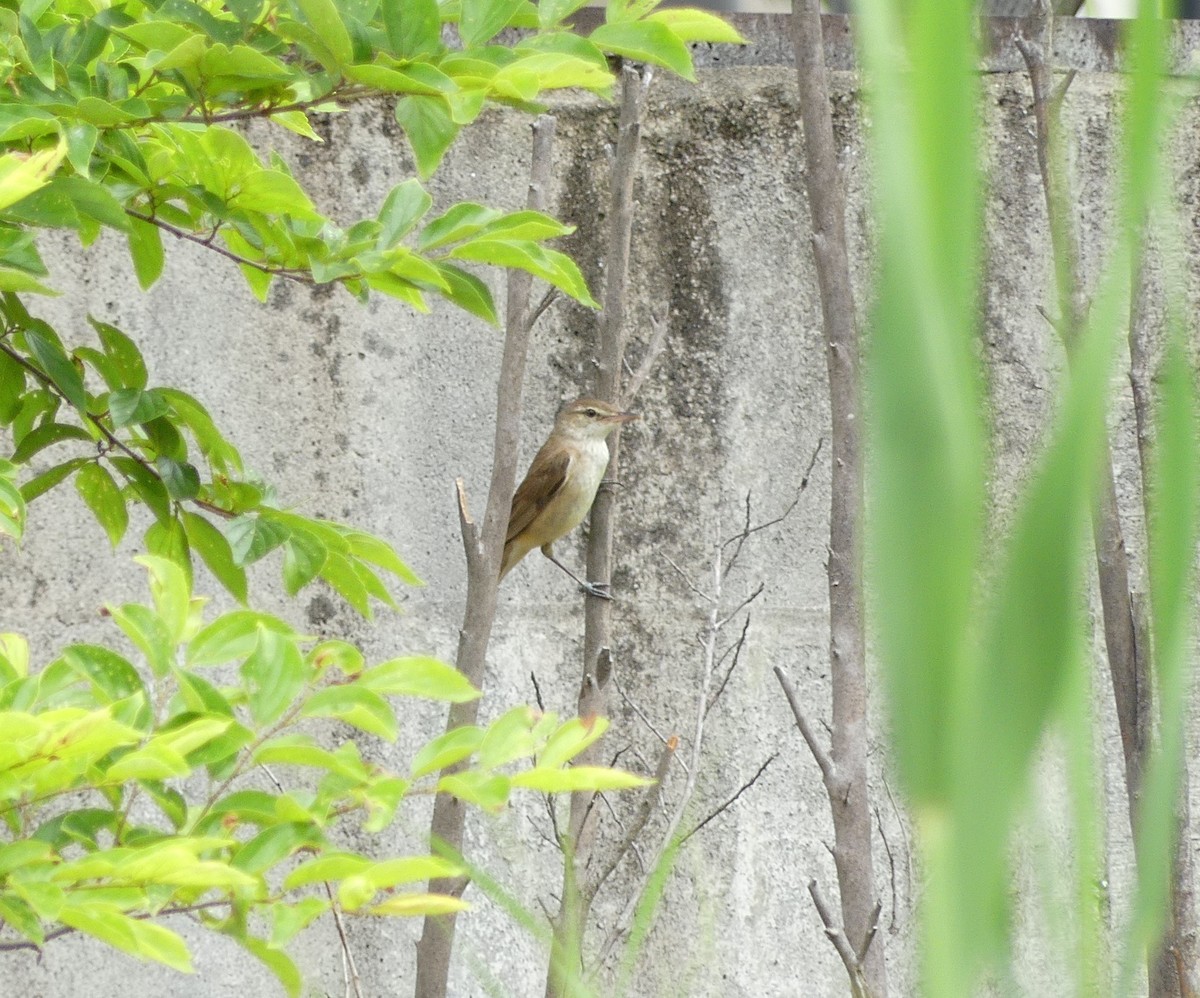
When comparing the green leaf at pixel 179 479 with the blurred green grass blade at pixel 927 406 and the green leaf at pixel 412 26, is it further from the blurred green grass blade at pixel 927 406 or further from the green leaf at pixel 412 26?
the blurred green grass blade at pixel 927 406

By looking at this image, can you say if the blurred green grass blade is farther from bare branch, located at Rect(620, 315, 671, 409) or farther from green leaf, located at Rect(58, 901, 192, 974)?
bare branch, located at Rect(620, 315, 671, 409)

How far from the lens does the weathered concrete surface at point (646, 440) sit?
317cm

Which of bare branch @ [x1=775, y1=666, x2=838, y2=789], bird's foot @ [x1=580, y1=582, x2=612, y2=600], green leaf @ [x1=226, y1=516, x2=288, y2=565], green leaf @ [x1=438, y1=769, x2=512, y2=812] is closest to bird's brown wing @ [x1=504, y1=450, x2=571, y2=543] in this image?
bird's foot @ [x1=580, y1=582, x2=612, y2=600]

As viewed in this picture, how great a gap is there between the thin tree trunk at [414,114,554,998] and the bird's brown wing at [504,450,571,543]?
1639 mm

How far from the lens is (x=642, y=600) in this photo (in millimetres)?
3295

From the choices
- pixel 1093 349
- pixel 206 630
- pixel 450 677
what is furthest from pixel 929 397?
pixel 206 630

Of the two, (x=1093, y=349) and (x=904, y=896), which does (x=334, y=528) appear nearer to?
(x=1093, y=349)

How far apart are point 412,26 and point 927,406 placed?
1169 mm

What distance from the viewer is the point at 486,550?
224 cm

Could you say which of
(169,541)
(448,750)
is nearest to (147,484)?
(169,541)

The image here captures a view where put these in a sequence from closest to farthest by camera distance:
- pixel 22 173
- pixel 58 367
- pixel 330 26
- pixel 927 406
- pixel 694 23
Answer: pixel 927 406 < pixel 22 173 < pixel 330 26 < pixel 694 23 < pixel 58 367

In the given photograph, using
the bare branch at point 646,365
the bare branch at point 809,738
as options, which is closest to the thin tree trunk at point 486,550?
the bare branch at point 646,365

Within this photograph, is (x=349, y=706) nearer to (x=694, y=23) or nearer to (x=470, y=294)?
(x=470, y=294)

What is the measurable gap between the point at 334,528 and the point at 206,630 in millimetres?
535
